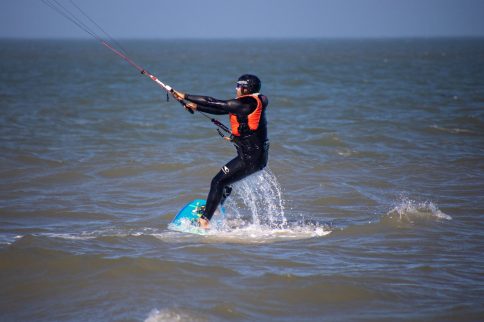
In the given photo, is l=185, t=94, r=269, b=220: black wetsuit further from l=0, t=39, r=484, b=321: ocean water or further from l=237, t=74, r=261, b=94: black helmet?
l=0, t=39, r=484, b=321: ocean water

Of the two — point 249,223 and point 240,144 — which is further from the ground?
point 240,144

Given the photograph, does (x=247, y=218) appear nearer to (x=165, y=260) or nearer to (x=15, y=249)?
(x=165, y=260)

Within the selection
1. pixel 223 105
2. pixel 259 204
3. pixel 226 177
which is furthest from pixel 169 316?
pixel 259 204

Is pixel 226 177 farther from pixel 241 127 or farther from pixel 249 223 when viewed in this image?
pixel 249 223

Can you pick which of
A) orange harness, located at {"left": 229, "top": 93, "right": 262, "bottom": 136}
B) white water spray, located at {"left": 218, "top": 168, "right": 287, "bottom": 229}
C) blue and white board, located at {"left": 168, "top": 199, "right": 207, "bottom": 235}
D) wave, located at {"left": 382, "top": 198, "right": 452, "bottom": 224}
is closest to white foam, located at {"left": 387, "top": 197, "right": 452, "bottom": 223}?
wave, located at {"left": 382, "top": 198, "right": 452, "bottom": 224}

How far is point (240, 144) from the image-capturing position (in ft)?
25.9

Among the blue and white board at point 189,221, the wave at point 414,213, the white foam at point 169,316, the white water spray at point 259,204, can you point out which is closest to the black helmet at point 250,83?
the white water spray at point 259,204

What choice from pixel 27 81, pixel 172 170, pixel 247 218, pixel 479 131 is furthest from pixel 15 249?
pixel 27 81

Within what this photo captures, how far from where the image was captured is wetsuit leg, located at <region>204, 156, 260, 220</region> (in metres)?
8.00

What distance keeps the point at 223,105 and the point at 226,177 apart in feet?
3.23

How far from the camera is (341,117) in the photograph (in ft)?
67.2

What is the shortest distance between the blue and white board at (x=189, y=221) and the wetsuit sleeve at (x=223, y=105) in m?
1.52

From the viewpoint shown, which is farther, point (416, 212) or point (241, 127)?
point (416, 212)

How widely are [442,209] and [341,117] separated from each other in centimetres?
1125
